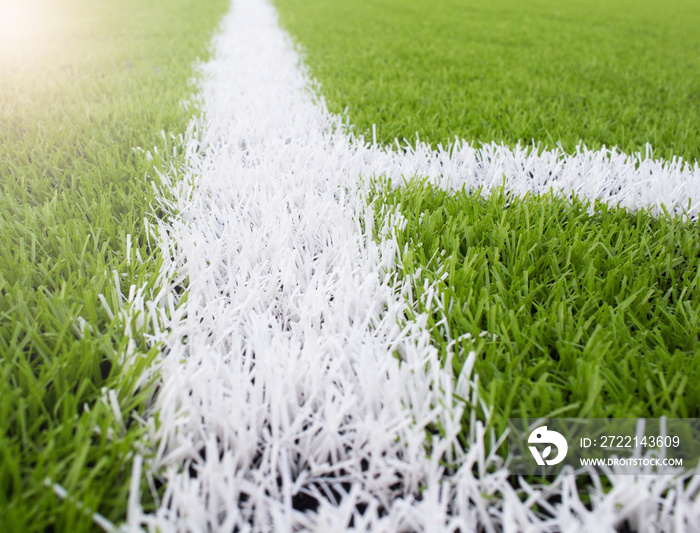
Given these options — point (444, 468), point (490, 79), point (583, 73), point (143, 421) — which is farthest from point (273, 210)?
point (583, 73)

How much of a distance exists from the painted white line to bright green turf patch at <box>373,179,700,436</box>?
0.09 metres

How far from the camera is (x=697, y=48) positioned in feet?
16.3

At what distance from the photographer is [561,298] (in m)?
0.95

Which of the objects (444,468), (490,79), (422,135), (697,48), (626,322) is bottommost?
A: (444,468)

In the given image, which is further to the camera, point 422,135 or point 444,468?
point 422,135

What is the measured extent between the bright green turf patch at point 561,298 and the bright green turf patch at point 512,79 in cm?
78

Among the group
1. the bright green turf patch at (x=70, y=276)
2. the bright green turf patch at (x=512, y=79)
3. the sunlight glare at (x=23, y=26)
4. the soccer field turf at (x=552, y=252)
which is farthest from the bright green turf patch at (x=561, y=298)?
the sunlight glare at (x=23, y=26)

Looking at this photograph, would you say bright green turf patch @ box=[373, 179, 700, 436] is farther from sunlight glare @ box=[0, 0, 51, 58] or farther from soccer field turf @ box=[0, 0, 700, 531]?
sunlight glare @ box=[0, 0, 51, 58]

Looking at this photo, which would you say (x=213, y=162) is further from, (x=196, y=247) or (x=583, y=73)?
(x=583, y=73)

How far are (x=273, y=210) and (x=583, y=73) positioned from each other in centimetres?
325

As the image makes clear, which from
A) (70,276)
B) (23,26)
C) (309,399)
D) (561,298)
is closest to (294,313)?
(309,399)

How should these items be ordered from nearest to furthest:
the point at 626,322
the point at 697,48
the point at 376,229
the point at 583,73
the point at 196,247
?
the point at 626,322 < the point at 196,247 < the point at 376,229 < the point at 583,73 < the point at 697,48

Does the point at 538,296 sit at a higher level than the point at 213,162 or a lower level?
lower

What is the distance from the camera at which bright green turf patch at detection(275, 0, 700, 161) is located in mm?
2074
